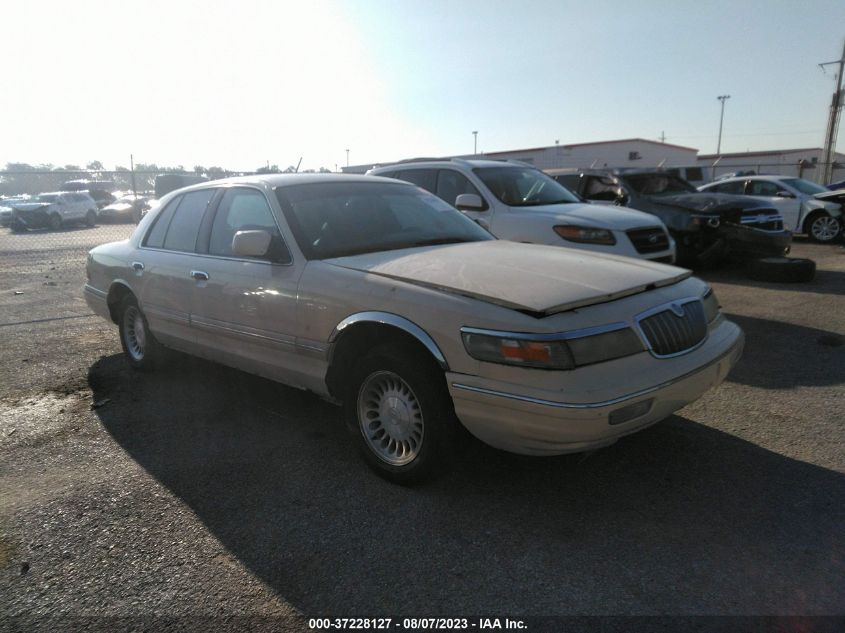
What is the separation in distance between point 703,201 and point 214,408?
26.1 ft

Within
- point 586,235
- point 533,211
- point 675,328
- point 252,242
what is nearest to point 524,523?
point 675,328

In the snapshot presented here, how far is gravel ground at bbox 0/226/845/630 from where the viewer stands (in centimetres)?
242

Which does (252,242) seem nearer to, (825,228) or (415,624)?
(415,624)

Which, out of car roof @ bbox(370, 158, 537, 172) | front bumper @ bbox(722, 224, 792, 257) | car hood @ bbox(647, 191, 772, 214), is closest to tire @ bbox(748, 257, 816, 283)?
front bumper @ bbox(722, 224, 792, 257)

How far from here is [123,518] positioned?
3092 mm

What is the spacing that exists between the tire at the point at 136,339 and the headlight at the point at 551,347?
11.4 feet

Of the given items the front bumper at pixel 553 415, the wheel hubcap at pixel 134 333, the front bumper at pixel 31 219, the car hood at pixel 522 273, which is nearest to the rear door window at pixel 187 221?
the wheel hubcap at pixel 134 333

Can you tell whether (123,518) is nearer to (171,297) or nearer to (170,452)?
(170,452)

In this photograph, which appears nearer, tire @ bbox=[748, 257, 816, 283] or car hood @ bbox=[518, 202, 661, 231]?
car hood @ bbox=[518, 202, 661, 231]

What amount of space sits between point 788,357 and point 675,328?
2.97m

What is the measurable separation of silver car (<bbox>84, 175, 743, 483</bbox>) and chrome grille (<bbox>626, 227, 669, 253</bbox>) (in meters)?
3.07

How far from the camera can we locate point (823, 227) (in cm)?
1378

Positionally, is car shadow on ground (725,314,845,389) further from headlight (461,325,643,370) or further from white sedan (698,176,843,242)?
white sedan (698,176,843,242)

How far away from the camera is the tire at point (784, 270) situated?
856cm
